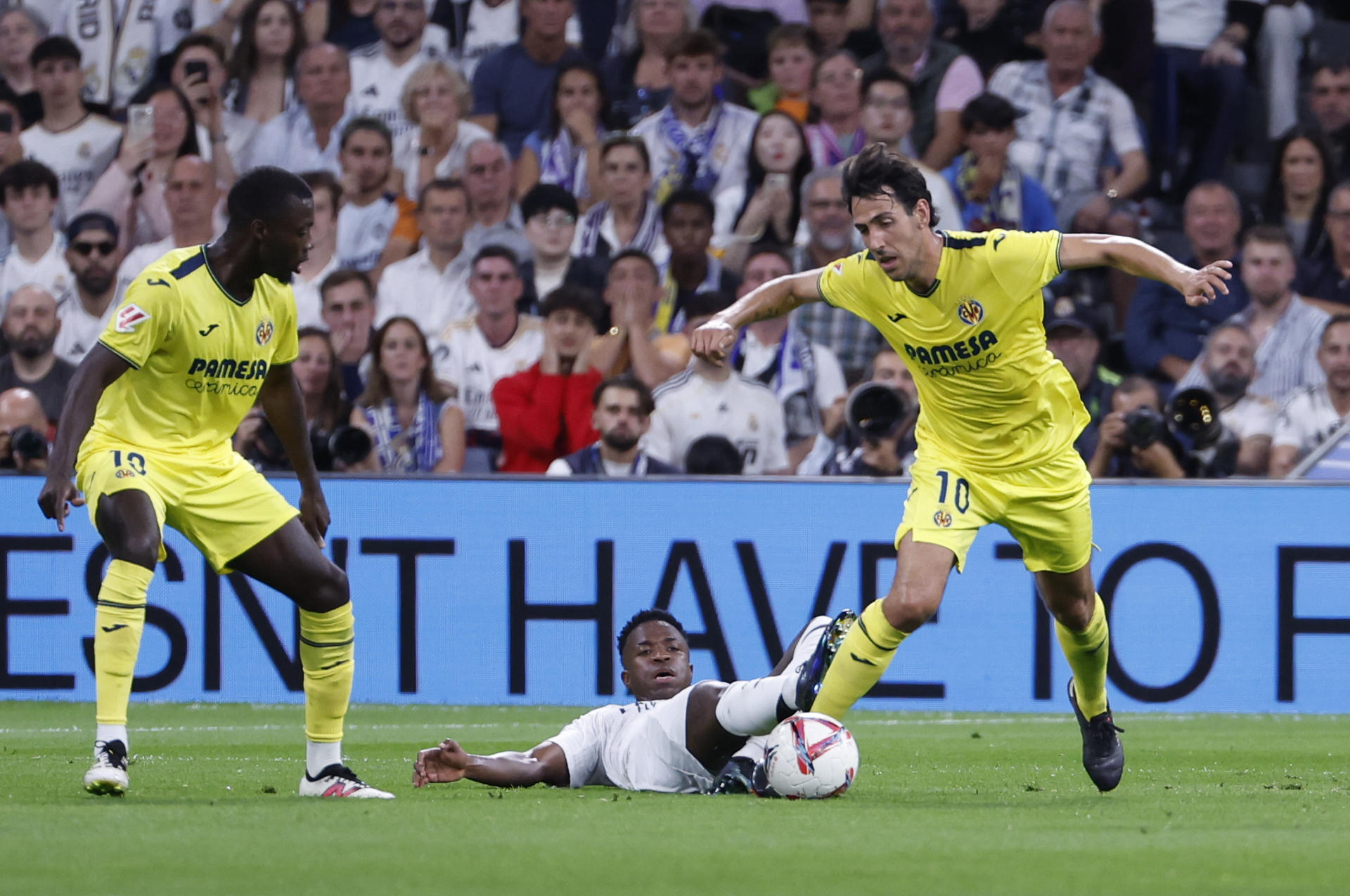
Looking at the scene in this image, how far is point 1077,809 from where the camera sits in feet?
18.6

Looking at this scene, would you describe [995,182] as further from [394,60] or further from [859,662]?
[859,662]

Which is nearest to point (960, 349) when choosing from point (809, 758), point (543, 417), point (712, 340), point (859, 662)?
point (712, 340)

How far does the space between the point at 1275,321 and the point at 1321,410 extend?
83 centimetres

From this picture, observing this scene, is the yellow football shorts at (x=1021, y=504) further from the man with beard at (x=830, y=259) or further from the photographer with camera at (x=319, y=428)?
the man with beard at (x=830, y=259)

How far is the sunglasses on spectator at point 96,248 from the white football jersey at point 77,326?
293 millimetres

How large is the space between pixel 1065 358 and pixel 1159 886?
7.39 metres

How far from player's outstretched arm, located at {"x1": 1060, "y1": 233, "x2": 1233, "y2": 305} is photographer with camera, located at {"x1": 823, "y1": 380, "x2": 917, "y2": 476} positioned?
13.4 ft

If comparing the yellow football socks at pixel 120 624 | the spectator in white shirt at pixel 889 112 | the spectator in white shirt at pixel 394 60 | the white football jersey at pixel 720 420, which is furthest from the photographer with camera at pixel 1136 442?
the yellow football socks at pixel 120 624

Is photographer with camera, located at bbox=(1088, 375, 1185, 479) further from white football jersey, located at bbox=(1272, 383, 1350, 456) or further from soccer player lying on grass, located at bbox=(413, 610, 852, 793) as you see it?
soccer player lying on grass, located at bbox=(413, 610, 852, 793)

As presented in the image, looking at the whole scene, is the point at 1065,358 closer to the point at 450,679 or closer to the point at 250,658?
the point at 450,679

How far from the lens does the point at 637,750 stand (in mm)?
6289

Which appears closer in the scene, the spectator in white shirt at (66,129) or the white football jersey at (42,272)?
the white football jersey at (42,272)

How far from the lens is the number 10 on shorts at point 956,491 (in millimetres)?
6145

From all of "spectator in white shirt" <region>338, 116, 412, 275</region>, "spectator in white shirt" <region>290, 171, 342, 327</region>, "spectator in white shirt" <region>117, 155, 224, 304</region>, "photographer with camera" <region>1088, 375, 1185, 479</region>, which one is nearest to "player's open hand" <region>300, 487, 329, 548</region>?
"photographer with camera" <region>1088, 375, 1185, 479</region>
